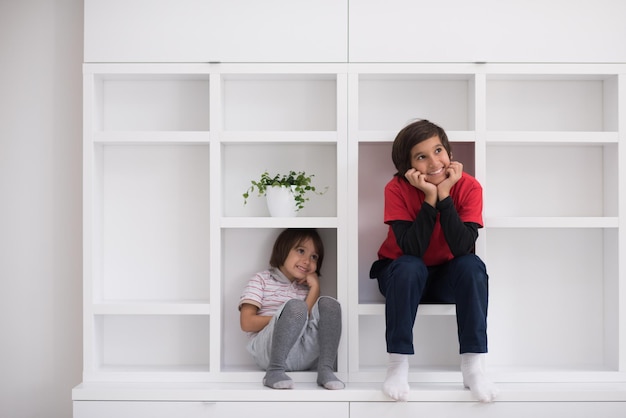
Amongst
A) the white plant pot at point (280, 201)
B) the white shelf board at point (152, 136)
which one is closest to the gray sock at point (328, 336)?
the white plant pot at point (280, 201)

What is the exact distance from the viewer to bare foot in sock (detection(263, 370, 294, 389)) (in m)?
2.00

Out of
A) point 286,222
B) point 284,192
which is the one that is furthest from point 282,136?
point 286,222

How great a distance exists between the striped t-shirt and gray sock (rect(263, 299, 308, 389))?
16cm

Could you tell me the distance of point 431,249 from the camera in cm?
212

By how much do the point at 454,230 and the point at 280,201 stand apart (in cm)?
60

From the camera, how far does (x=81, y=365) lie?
2.33 m

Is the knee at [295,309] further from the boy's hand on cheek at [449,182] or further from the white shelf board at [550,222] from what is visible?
the white shelf board at [550,222]

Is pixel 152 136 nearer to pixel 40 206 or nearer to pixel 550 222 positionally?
pixel 40 206

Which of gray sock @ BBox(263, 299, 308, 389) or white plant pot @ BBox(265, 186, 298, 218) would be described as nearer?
gray sock @ BBox(263, 299, 308, 389)

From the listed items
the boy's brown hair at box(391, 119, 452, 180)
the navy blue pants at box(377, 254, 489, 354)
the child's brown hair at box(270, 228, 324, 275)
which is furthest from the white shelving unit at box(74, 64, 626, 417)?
the navy blue pants at box(377, 254, 489, 354)

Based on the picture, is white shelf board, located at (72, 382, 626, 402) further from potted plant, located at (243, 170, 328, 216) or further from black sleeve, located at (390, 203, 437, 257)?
potted plant, located at (243, 170, 328, 216)

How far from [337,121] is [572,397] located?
118cm

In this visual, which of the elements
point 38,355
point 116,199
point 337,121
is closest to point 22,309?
point 38,355

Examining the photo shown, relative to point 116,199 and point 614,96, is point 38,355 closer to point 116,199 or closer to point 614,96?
point 116,199
